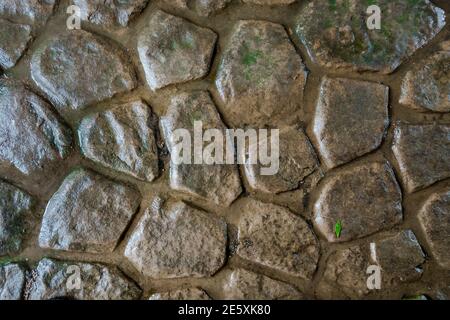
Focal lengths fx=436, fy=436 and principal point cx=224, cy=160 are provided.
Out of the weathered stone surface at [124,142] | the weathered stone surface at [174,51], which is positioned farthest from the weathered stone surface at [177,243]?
the weathered stone surface at [174,51]

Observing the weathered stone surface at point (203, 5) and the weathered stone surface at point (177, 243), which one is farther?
the weathered stone surface at point (203, 5)

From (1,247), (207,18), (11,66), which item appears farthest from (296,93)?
(1,247)

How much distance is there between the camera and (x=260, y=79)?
179cm

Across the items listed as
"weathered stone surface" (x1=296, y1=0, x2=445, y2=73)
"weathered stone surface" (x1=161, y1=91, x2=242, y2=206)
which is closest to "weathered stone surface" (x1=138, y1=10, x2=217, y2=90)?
"weathered stone surface" (x1=161, y1=91, x2=242, y2=206)

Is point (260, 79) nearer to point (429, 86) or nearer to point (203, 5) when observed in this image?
point (203, 5)

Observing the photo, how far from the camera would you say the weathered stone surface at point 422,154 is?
1.77 m

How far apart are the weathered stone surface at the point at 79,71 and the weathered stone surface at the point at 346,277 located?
1109mm

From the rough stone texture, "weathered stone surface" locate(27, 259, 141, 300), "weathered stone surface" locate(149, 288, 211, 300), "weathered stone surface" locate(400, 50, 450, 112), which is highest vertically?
"weathered stone surface" locate(400, 50, 450, 112)

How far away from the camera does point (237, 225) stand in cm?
177

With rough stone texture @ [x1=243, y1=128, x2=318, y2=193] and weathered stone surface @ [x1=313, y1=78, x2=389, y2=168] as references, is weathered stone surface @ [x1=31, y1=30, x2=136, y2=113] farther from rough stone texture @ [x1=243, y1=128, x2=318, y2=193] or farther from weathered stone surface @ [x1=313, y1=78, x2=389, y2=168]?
weathered stone surface @ [x1=313, y1=78, x2=389, y2=168]

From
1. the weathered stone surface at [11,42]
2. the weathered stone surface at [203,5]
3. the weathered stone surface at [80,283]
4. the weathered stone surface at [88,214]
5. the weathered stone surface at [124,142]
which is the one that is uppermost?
the weathered stone surface at [203,5]

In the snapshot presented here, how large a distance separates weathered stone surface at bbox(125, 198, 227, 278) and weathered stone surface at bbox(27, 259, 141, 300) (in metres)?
0.09

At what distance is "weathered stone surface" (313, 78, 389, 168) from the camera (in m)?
1.77

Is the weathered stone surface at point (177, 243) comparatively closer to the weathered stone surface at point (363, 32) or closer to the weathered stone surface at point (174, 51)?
the weathered stone surface at point (174, 51)
